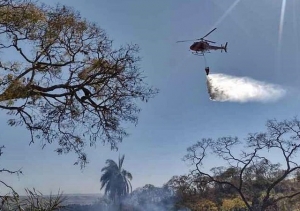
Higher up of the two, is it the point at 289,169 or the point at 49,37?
the point at 49,37

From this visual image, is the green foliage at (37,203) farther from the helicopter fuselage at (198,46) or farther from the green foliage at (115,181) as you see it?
the green foliage at (115,181)

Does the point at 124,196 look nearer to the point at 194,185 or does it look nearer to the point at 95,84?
the point at 194,185

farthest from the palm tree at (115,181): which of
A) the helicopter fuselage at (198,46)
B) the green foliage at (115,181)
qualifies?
the helicopter fuselage at (198,46)

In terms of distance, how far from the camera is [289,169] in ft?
59.7

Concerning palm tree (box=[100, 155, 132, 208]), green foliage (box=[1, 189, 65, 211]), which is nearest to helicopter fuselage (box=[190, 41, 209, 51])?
green foliage (box=[1, 189, 65, 211])

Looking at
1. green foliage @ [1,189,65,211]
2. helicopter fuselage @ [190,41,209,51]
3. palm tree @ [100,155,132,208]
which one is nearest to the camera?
green foliage @ [1,189,65,211]

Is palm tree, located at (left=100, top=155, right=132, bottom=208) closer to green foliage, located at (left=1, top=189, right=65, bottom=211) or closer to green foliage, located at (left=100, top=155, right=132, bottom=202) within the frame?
green foliage, located at (left=100, top=155, right=132, bottom=202)

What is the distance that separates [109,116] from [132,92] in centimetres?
70

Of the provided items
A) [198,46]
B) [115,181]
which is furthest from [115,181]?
[198,46]

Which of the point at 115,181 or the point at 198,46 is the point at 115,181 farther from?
the point at 198,46

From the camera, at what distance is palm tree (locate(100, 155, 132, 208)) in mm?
49844

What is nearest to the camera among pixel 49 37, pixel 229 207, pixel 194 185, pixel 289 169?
pixel 49 37

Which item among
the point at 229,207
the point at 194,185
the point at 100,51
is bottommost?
the point at 229,207

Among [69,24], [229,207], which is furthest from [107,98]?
→ [229,207]
